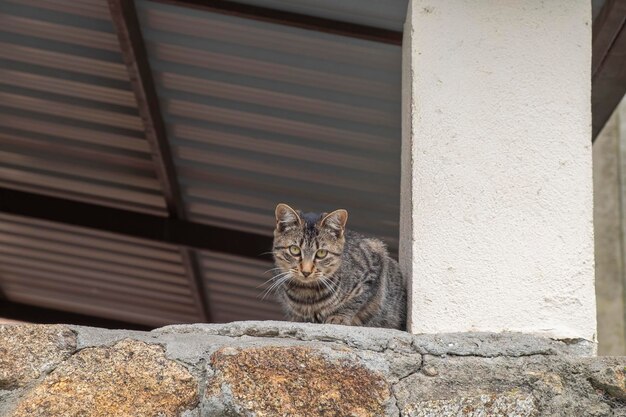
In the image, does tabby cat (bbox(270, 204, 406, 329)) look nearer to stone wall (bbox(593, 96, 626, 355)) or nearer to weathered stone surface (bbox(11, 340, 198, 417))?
weathered stone surface (bbox(11, 340, 198, 417))

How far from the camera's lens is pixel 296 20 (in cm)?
496

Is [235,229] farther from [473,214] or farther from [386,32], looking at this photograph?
[473,214]

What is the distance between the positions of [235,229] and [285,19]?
298 cm

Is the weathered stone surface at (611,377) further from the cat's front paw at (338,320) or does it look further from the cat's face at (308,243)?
the cat's face at (308,243)

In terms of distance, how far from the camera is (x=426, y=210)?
365cm

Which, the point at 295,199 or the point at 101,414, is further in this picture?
the point at 295,199

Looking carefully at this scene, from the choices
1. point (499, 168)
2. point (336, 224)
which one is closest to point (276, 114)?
point (336, 224)

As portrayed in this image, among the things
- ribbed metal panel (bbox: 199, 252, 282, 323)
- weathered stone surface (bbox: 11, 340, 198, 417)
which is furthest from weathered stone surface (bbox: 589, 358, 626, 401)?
ribbed metal panel (bbox: 199, 252, 282, 323)

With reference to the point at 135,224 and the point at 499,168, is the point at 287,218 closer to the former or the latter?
the point at 499,168

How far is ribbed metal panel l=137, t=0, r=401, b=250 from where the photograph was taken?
536 cm

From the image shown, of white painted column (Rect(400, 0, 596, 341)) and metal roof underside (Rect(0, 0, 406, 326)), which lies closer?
white painted column (Rect(400, 0, 596, 341))

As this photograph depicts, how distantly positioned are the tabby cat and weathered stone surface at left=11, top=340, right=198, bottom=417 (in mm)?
1233

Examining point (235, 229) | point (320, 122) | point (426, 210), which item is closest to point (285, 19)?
point (320, 122)

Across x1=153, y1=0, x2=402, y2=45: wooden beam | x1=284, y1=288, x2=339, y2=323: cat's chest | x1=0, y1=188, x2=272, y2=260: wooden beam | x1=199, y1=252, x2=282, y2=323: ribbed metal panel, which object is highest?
x1=153, y1=0, x2=402, y2=45: wooden beam
